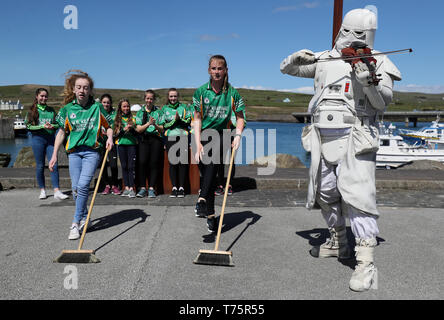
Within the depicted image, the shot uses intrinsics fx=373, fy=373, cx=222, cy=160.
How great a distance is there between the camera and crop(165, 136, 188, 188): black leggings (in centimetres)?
723

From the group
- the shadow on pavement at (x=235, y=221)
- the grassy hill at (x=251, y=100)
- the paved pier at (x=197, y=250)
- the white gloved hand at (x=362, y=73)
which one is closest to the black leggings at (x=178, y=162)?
the paved pier at (x=197, y=250)

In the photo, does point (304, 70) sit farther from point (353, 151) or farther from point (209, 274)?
point (209, 274)

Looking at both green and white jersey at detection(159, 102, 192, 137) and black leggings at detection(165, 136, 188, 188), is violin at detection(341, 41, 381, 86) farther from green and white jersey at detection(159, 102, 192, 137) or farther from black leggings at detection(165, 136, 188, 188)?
black leggings at detection(165, 136, 188, 188)

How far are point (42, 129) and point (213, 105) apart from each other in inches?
153

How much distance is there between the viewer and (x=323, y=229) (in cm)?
505

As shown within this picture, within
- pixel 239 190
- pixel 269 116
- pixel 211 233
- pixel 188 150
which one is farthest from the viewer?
pixel 269 116

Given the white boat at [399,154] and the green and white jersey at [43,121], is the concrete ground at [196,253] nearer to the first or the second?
Answer: the green and white jersey at [43,121]

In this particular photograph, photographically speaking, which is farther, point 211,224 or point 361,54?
point 211,224

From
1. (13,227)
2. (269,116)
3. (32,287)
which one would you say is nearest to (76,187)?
(13,227)

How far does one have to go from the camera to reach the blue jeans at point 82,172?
185 inches

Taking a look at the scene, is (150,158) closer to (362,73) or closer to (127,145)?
(127,145)

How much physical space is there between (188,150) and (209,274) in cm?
412

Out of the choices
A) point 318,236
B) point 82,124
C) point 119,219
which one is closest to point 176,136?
point 119,219

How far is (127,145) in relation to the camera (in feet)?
23.5
